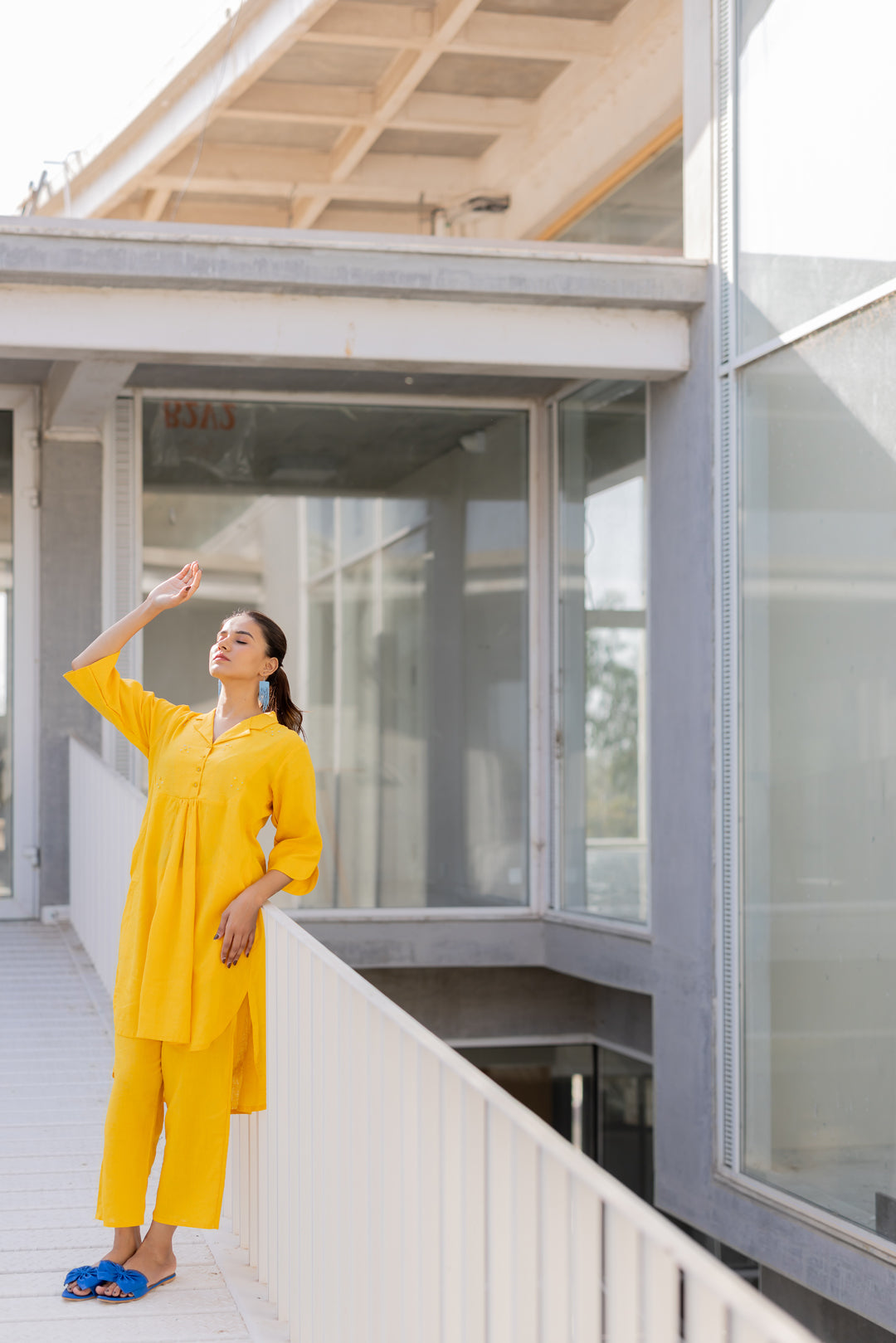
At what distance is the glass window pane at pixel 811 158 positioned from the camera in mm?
4543

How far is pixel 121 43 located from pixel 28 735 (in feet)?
14.0

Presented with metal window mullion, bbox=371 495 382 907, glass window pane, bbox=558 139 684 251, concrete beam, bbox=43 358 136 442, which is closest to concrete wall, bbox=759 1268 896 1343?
→ metal window mullion, bbox=371 495 382 907

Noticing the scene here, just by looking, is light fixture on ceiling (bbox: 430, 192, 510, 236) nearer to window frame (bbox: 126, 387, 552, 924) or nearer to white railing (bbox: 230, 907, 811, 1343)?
window frame (bbox: 126, 387, 552, 924)

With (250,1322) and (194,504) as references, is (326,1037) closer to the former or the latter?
(250,1322)

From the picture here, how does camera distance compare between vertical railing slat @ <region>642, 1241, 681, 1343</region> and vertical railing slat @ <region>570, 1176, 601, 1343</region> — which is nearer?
vertical railing slat @ <region>642, 1241, 681, 1343</region>

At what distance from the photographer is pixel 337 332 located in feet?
18.0

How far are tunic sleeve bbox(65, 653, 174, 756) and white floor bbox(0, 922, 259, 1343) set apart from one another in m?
1.13

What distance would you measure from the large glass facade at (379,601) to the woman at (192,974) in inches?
174

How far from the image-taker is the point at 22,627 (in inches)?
307

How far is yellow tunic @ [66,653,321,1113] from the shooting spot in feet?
9.21

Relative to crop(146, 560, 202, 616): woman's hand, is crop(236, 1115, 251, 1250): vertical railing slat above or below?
below

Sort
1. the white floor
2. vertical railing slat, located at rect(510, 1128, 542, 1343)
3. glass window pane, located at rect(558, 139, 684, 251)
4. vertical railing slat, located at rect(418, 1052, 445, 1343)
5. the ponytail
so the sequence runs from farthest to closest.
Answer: glass window pane, located at rect(558, 139, 684, 251) → the ponytail → the white floor → vertical railing slat, located at rect(418, 1052, 445, 1343) → vertical railing slat, located at rect(510, 1128, 542, 1343)

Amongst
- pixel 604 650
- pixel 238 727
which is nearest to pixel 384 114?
pixel 604 650

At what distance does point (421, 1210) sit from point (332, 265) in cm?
407
